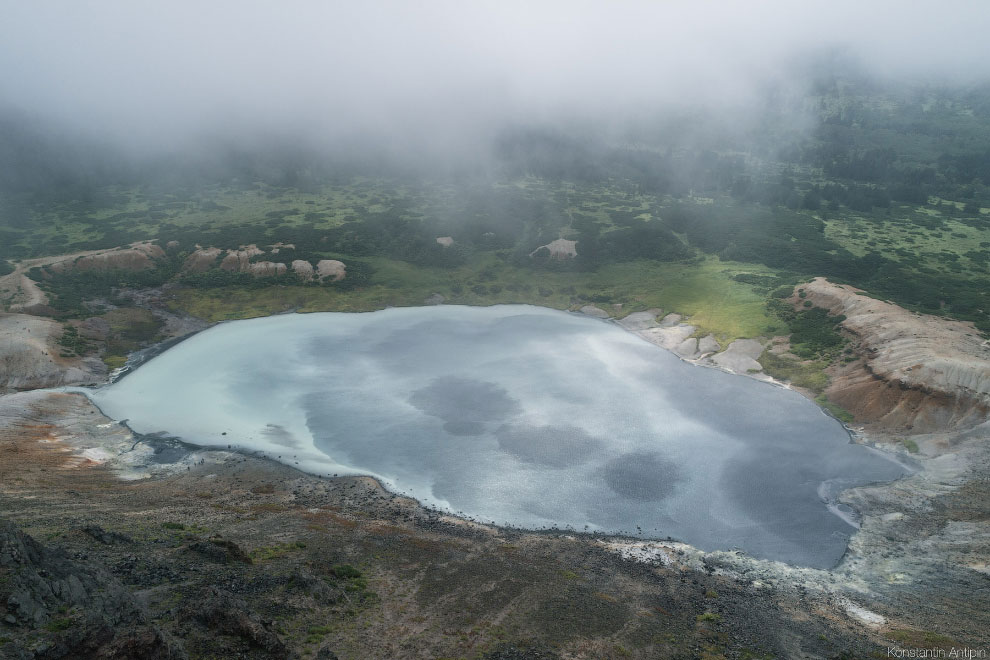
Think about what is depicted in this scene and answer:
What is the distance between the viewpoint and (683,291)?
10906 centimetres

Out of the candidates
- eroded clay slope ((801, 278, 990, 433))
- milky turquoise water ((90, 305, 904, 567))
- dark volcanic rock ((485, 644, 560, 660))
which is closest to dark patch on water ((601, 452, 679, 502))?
milky turquoise water ((90, 305, 904, 567))

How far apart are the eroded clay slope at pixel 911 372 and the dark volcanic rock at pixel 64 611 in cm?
7019

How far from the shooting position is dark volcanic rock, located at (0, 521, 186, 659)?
80.6ft

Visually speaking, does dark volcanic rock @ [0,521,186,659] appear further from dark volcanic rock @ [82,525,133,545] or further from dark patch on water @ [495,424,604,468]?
dark patch on water @ [495,424,604,468]

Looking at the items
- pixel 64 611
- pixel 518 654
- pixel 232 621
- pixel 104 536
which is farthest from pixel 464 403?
pixel 64 611

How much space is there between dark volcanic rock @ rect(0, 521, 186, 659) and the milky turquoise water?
28400 mm

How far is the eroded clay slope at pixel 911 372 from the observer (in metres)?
62.9

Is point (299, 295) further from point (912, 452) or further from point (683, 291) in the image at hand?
point (912, 452)

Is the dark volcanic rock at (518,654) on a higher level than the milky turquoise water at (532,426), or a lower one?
higher

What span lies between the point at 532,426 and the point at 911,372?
1662 inches

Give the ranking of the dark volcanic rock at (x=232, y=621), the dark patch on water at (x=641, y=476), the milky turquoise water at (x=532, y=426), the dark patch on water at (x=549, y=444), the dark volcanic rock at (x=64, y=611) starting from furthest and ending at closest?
the dark patch on water at (x=549, y=444) < the dark patch on water at (x=641, y=476) < the milky turquoise water at (x=532, y=426) < the dark volcanic rock at (x=232, y=621) < the dark volcanic rock at (x=64, y=611)

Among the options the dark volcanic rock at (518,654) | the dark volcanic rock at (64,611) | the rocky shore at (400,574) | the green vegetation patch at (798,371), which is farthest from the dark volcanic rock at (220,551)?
the green vegetation patch at (798,371)

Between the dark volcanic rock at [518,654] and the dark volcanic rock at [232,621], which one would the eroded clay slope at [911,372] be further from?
the dark volcanic rock at [232,621]

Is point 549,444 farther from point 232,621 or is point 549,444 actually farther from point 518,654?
point 232,621
